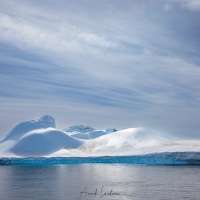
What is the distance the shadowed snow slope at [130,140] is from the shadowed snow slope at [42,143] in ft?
45.9

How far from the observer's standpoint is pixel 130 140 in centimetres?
17762

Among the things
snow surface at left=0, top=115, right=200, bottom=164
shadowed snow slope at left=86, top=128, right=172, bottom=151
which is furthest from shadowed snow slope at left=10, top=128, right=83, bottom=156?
shadowed snow slope at left=86, top=128, right=172, bottom=151

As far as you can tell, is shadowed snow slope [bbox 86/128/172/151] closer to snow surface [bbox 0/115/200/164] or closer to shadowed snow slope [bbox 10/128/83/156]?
snow surface [bbox 0/115/200/164]

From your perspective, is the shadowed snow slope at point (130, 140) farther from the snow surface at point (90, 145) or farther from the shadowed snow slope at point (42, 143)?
the shadowed snow slope at point (42, 143)

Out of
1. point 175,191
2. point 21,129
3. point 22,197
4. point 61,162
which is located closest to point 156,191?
point 175,191

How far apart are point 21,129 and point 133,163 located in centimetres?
7824

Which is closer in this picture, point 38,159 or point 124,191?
point 124,191

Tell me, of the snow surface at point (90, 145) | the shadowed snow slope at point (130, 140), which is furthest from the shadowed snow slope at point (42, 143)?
the shadowed snow slope at point (130, 140)

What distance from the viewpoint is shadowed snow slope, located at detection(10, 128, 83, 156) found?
17662 cm

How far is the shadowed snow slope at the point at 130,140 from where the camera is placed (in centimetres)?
17075

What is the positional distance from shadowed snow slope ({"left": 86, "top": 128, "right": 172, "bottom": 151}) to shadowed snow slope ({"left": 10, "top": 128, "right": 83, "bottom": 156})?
14.0m

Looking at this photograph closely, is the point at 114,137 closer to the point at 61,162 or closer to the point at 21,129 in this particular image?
the point at 61,162

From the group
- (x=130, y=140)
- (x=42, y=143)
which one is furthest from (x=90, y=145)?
(x=42, y=143)

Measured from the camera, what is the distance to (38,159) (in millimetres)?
159250
